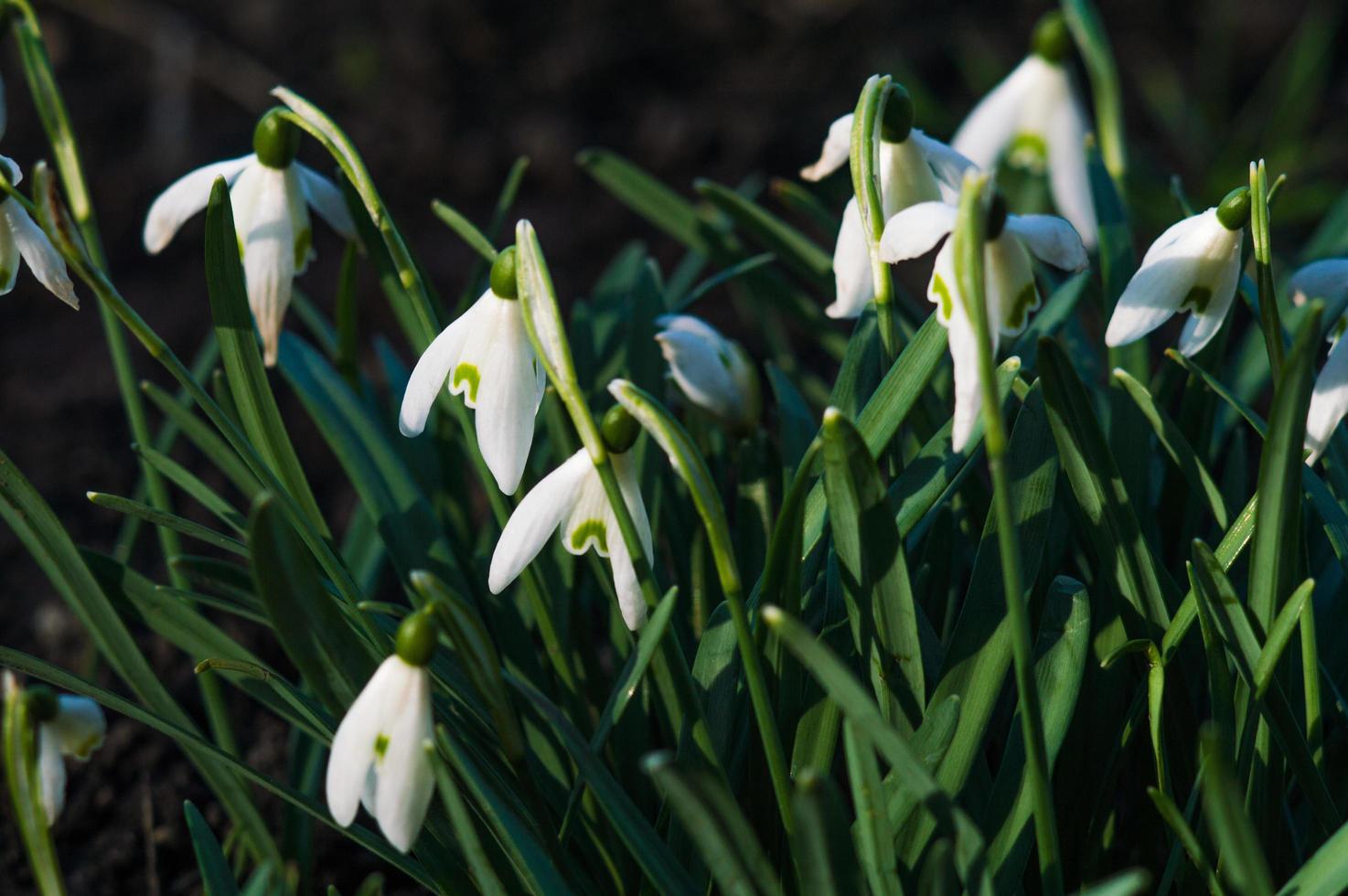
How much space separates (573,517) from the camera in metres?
0.98

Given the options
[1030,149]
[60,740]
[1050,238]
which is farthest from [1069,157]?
[60,740]

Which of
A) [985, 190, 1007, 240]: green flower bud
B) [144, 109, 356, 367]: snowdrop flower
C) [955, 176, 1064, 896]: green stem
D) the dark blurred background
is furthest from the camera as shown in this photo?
the dark blurred background

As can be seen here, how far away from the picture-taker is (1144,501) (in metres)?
1.23

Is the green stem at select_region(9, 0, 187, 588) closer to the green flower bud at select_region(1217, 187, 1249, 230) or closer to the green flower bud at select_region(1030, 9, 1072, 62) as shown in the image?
the green flower bud at select_region(1217, 187, 1249, 230)

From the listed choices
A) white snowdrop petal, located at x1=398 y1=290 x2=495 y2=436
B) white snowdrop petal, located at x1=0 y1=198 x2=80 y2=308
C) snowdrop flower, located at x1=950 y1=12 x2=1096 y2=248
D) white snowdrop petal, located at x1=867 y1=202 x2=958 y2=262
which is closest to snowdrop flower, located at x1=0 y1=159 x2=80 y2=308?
white snowdrop petal, located at x1=0 y1=198 x2=80 y2=308

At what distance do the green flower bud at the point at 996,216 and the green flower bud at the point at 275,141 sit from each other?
0.62 meters

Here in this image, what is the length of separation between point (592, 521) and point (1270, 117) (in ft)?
8.98

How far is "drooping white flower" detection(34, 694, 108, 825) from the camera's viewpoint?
1049mm

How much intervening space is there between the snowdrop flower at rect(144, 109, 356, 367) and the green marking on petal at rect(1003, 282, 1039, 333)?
641mm

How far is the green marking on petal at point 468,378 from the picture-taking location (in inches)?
39.4

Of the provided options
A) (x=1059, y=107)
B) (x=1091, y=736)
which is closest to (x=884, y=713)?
(x=1091, y=736)

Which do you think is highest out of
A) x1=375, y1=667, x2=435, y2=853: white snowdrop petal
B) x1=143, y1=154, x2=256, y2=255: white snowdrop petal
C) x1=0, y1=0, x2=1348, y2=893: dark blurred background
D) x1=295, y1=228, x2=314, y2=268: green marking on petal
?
x1=0, y1=0, x2=1348, y2=893: dark blurred background

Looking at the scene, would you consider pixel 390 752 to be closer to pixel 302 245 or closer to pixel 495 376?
pixel 495 376

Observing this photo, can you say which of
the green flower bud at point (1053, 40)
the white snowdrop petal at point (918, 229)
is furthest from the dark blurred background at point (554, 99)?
the white snowdrop petal at point (918, 229)
